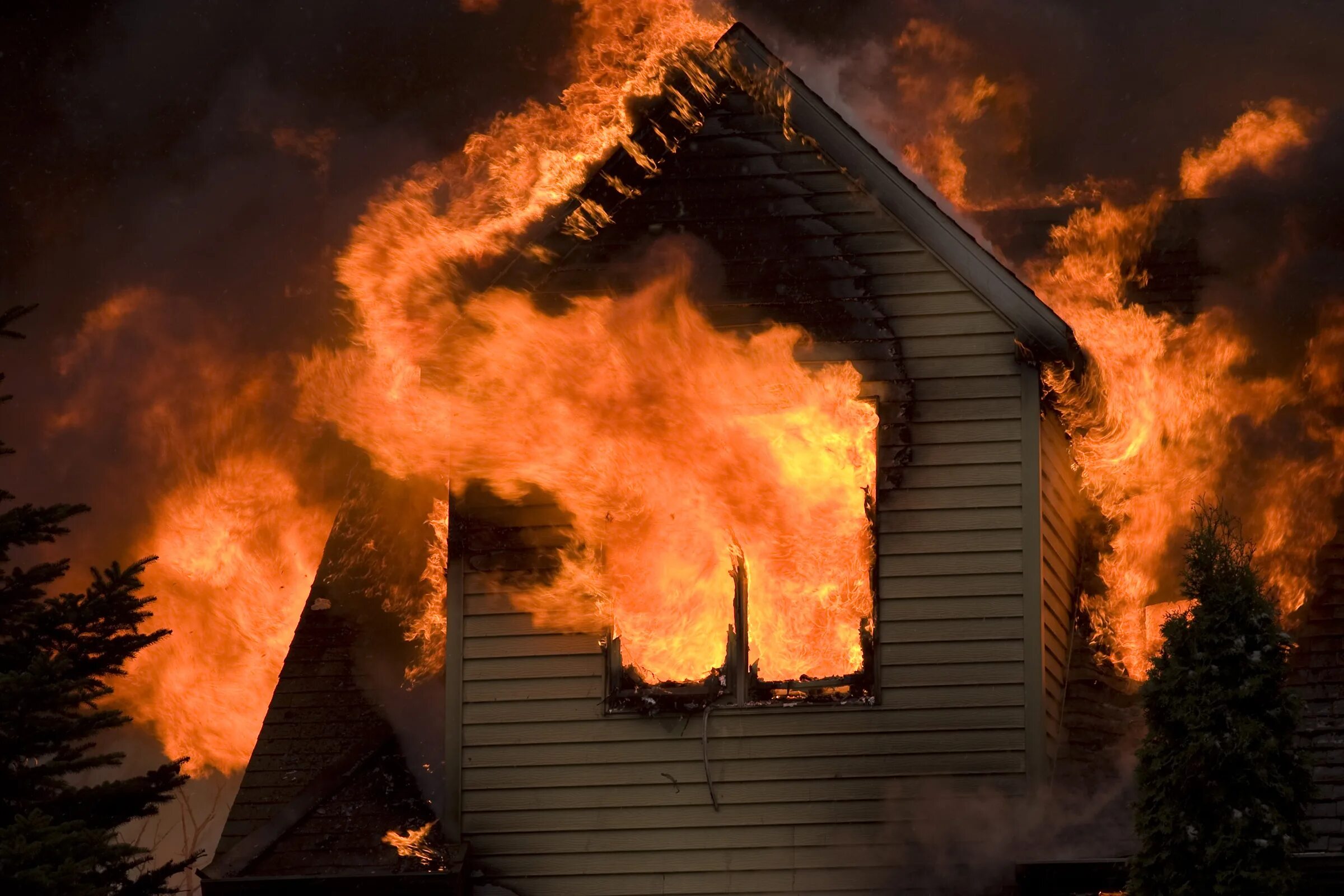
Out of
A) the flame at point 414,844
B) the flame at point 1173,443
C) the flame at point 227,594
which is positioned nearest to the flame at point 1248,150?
the flame at point 1173,443

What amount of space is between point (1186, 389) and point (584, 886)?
19.9ft

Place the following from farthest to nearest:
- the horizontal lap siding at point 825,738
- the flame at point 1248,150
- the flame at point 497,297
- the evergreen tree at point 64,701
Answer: the flame at point 1248,150, the flame at point 497,297, the horizontal lap siding at point 825,738, the evergreen tree at point 64,701

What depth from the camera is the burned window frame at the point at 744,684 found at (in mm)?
10797

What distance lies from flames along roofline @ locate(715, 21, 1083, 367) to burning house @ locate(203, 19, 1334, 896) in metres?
0.02

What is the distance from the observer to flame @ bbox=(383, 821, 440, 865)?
10695 mm

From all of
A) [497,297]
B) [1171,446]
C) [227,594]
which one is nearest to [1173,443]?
[1171,446]

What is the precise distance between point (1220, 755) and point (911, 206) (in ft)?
14.8

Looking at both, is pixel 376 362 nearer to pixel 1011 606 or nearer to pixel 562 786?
pixel 562 786

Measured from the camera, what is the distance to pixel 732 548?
1105 cm

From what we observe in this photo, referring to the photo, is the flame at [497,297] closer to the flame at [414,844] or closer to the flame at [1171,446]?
the flame at [414,844]

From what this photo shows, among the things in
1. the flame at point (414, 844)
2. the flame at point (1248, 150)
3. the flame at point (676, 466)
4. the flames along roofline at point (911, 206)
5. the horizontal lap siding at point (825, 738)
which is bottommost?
the flame at point (414, 844)

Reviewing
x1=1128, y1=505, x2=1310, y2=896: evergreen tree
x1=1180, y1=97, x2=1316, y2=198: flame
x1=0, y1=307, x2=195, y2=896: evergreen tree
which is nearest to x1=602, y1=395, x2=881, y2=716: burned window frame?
x1=1128, y1=505, x2=1310, y2=896: evergreen tree

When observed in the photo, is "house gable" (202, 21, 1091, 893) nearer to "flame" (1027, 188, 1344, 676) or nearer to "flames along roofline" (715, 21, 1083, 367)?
"flames along roofline" (715, 21, 1083, 367)

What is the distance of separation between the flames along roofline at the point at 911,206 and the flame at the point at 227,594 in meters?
12.5
